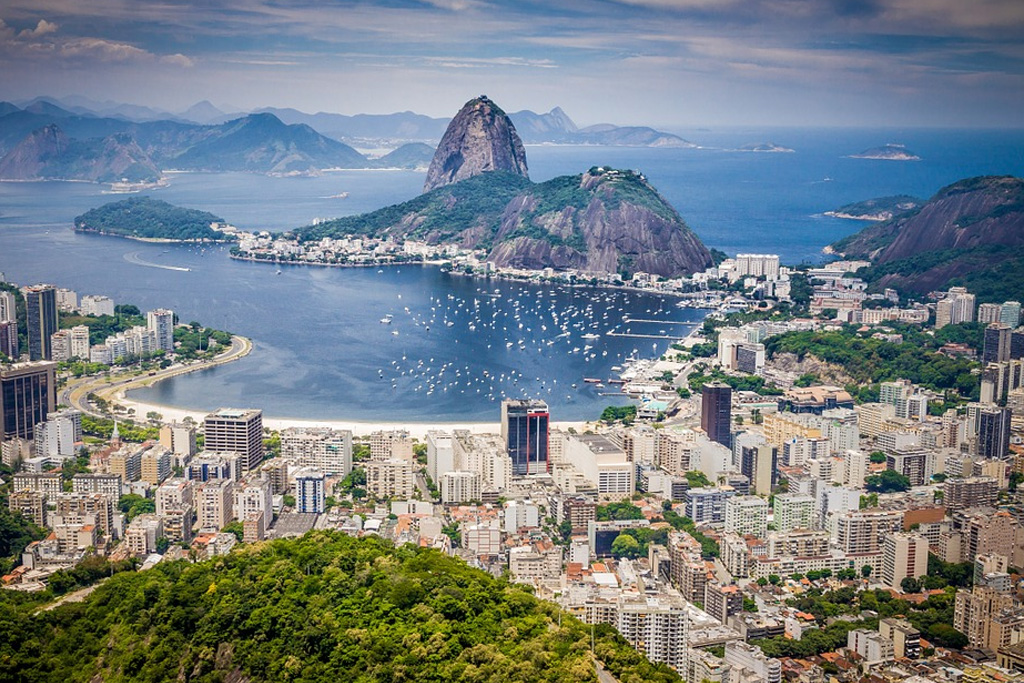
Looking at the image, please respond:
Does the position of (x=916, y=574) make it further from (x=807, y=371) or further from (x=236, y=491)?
(x=807, y=371)

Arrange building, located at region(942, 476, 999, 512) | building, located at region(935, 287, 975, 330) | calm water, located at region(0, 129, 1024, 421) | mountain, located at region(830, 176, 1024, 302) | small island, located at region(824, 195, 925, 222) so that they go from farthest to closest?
small island, located at region(824, 195, 925, 222) → mountain, located at region(830, 176, 1024, 302) → building, located at region(935, 287, 975, 330) → calm water, located at region(0, 129, 1024, 421) → building, located at region(942, 476, 999, 512)

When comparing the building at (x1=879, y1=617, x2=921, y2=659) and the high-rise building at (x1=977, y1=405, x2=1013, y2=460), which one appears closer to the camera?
the building at (x1=879, y1=617, x2=921, y2=659)

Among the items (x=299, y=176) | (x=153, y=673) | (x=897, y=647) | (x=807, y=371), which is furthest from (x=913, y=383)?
(x=299, y=176)

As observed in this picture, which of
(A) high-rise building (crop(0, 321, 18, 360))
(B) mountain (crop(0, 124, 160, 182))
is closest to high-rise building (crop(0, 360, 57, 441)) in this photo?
(A) high-rise building (crop(0, 321, 18, 360))

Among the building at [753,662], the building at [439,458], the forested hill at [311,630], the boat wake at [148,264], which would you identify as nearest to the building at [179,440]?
the building at [439,458]

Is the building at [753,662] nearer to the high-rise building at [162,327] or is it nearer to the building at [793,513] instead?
the building at [793,513]

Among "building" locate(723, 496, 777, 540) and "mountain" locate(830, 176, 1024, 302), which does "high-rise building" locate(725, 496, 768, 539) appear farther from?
"mountain" locate(830, 176, 1024, 302)
